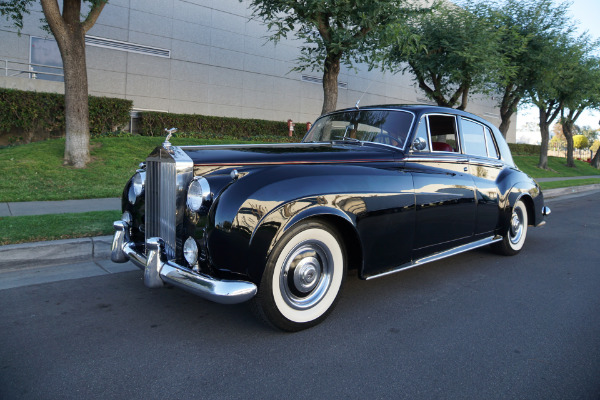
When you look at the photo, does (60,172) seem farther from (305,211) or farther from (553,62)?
(553,62)

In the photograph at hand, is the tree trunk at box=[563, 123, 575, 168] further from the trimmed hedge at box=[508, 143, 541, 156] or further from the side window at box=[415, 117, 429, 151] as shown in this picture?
the side window at box=[415, 117, 429, 151]

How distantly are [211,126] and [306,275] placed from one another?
1461cm

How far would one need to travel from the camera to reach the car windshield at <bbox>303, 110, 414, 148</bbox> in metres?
4.02

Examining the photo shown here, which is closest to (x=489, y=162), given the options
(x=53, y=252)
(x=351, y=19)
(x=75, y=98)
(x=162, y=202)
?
(x=162, y=202)

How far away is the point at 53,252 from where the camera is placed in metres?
4.59

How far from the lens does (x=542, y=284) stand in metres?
4.39

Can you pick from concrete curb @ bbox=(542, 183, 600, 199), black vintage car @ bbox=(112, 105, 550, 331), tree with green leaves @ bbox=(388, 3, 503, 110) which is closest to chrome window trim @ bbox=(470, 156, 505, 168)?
black vintage car @ bbox=(112, 105, 550, 331)

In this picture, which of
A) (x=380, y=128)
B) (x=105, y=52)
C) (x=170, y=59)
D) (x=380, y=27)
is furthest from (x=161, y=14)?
(x=380, y=128)

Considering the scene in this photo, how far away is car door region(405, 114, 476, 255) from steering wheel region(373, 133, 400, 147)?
187 mm

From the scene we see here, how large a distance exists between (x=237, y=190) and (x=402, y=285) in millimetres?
2175

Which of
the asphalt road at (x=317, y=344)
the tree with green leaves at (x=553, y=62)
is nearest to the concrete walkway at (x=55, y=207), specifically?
the asphalt road at (x=317, y=344)

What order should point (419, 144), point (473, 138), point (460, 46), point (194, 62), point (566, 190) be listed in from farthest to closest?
point (194, 62)
point (566, 190)
point (460, 46)
point (473, 138)
point (419, 144)

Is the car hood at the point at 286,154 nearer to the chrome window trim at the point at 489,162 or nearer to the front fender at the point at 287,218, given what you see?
the front fender at the point at 287,218

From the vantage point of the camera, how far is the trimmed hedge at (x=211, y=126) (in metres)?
15.5
